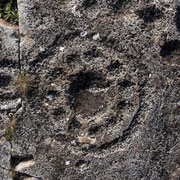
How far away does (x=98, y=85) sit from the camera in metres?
1.57

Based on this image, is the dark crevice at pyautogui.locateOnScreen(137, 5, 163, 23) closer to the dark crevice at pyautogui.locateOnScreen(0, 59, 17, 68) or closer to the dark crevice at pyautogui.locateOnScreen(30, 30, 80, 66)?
the dark crevice at pyautogui.locateOnScreen(30, 30, 80, 66)

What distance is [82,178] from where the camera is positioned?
1632 mm

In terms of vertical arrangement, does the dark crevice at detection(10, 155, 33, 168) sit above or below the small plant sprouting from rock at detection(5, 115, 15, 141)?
below

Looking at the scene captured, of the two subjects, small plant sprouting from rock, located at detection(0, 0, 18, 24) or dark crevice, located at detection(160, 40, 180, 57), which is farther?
small plant sprouting from rock, located at detection(0, 0, 18, 24)

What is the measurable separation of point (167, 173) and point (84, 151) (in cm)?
56

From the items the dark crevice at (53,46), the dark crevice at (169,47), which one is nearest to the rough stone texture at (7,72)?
the dark crevice at (53,46)

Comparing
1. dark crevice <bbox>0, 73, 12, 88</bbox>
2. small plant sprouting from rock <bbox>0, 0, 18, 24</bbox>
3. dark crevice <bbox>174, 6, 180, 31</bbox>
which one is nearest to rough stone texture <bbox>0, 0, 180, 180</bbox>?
dark crevice <bbox>174, 6, 180, 31</bbox>

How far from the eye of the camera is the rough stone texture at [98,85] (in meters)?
1.53

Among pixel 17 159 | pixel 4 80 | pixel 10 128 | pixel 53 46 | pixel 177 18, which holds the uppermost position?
pixel 177 18

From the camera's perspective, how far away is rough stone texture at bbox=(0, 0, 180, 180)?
1.53 m

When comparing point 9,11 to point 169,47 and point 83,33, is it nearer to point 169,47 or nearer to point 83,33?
point 83,33

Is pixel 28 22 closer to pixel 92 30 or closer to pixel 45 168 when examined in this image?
pixel 92 30

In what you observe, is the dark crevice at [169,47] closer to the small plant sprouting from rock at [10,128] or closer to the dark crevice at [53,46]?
the dark crevice at [53,46]

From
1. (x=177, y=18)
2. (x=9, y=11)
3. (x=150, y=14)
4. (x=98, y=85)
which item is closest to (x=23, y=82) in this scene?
(x=98, y=85)
